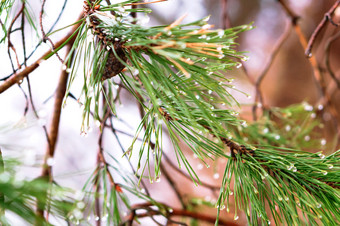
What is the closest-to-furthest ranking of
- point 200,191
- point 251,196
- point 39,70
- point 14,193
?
point 14,193
point 251,196
point 39,70
point 200,191

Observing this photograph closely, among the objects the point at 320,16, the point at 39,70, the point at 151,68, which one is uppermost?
the point at 320,16

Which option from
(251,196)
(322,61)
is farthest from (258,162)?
(322,61)

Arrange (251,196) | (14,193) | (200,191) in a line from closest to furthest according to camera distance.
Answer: (14,193) < (251,196) < (200,191)

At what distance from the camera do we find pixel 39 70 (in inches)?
29.7

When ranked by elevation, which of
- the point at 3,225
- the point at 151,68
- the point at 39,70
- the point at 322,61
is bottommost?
the point at 3,225

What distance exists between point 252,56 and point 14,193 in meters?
0.80

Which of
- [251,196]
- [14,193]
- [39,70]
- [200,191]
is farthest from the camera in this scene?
[200,191]

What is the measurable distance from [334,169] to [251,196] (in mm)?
77

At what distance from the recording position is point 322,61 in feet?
2.52

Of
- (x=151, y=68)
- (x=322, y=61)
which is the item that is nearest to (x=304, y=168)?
(x=151, y=68)

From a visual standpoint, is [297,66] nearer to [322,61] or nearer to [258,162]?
[322,61]

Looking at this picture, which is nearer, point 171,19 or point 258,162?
point 258,162

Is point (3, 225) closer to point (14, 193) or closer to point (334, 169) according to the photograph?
point (14, 193)

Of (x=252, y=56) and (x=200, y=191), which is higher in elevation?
(x=252, y=56)
